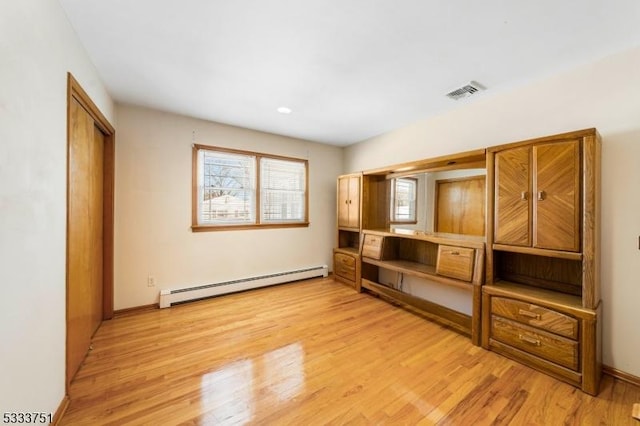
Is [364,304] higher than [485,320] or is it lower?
lower

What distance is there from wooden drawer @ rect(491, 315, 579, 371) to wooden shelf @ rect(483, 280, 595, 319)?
8.5 inches

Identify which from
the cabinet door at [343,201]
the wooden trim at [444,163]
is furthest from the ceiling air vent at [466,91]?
the cabinet door at [343,201]

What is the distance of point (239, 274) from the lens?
363cm

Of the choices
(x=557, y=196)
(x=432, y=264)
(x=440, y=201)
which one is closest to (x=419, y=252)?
(x=432, y=264)

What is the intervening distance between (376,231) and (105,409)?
3.08 m

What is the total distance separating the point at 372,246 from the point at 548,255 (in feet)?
6.37

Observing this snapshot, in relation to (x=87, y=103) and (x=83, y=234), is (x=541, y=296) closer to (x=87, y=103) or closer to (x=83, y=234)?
(x=83, y=234)

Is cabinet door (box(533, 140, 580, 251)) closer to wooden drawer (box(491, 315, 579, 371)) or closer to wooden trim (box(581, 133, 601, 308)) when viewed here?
wooden trim (box(581, 133, 601, 308))

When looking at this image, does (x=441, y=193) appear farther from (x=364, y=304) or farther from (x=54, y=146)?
(x=54, y=146)

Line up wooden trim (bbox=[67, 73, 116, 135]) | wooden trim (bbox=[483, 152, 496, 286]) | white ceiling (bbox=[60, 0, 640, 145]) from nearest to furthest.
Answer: white ceiling (bbox=[60, 0, 640, 145])
wooden trim (bbox=[67, 73, 116, 135])
wooden trim (bbox=[483, 152, 496, 286])

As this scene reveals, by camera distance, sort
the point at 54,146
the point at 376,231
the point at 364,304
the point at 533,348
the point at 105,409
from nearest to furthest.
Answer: the point at 54,146 < the point at 105,409 < the point at 533,348 < the point at 364,304 < the point at 376,231

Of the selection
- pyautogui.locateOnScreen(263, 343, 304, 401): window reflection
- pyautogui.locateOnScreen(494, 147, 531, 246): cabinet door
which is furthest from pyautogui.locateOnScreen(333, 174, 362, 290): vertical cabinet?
pyautogui.locateOnScreen(494, 147, 531, 246): cabinet door

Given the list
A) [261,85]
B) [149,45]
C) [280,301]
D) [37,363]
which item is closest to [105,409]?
[37,363]

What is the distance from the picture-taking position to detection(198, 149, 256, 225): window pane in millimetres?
3387
